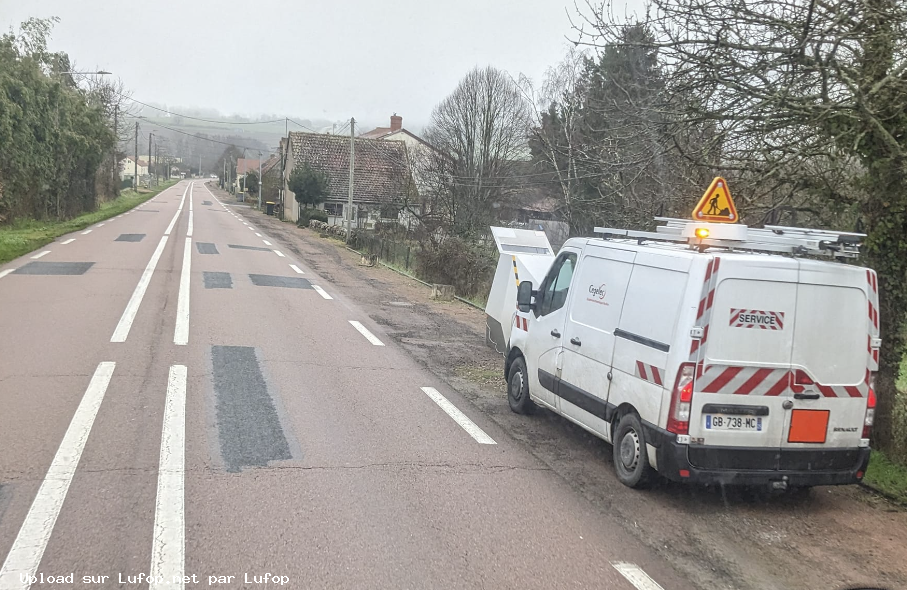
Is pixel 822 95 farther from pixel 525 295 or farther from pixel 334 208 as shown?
pixel 334 208

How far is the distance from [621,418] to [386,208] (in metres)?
39.7

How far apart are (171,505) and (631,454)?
365 cm

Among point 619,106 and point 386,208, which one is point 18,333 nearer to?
point 619,106

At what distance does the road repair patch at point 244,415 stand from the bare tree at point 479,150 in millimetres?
29120

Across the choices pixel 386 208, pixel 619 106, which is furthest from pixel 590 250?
pixel 386 208

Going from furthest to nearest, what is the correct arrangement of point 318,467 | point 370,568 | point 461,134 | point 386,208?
point 386,208, point 461,134, point 318,467, point 370,568

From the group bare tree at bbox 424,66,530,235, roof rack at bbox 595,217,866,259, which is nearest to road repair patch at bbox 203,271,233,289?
roof rack at bbox 595,217,866,259

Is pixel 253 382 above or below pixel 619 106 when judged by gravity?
below

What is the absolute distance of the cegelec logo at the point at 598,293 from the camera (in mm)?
6969

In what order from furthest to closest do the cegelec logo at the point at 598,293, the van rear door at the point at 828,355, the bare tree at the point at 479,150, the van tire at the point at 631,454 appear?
the bare tree at the point at 479,150 → the cegelec logo at the point at 598,293 → the van tire at the point at 631,454 → the van rear door at the point at 828,355

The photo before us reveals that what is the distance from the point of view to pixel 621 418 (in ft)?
21.3

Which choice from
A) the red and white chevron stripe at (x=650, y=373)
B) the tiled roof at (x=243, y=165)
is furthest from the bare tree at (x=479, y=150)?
the tiled roof at (x=243, y=165)

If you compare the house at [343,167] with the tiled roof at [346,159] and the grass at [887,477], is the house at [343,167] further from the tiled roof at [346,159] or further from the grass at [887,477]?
the grass at [887,477]

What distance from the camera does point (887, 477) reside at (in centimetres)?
671
